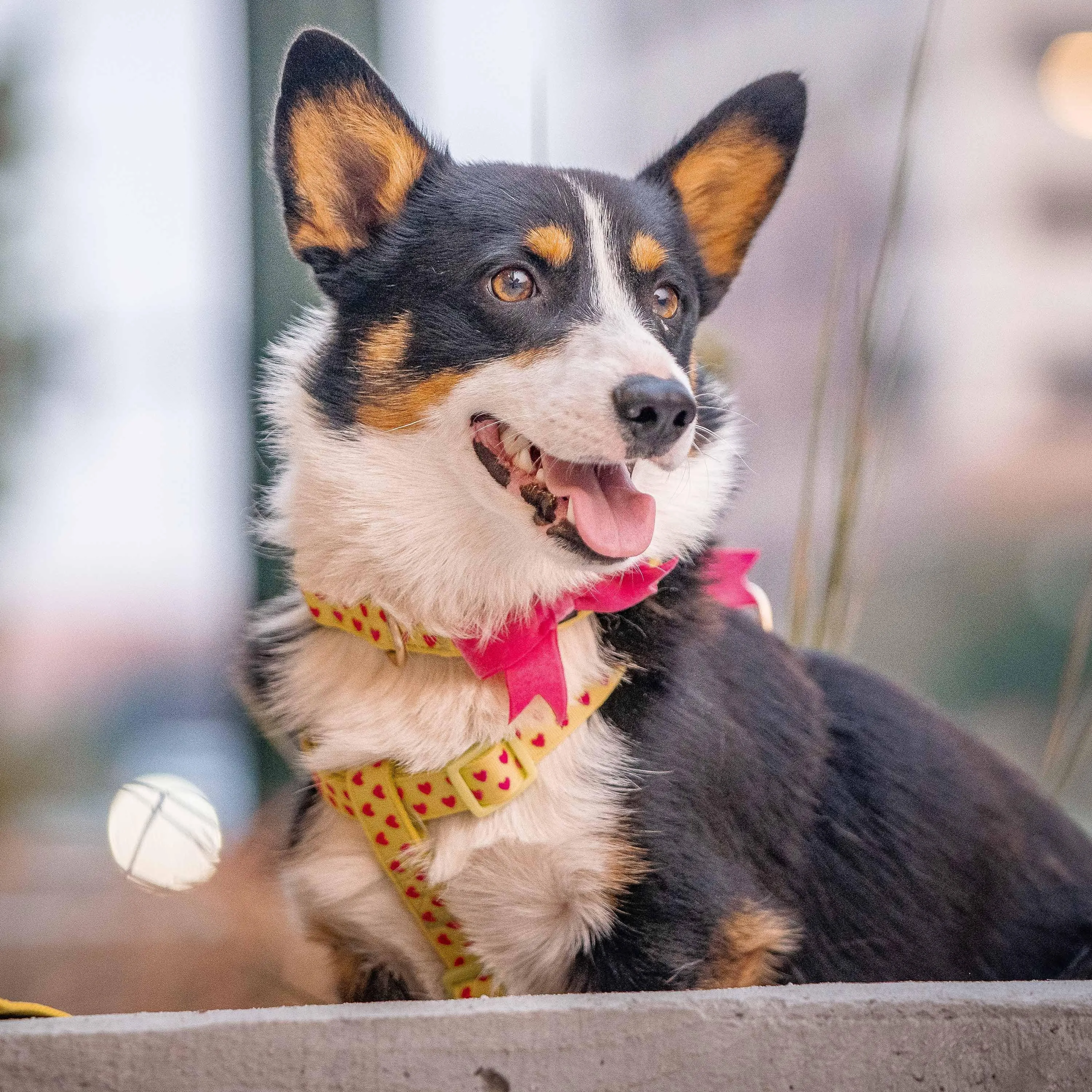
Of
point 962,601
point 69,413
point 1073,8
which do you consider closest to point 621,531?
point 69,413

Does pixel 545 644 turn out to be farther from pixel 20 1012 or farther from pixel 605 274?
pixel 20 1012

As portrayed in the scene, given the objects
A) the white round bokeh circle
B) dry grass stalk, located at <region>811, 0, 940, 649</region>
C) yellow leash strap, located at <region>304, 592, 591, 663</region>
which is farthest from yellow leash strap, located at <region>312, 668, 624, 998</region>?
the white round bokeh circle

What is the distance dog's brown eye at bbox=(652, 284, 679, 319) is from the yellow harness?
1.35 ft

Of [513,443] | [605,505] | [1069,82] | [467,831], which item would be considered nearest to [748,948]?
[467,831]

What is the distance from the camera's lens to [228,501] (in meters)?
2.78

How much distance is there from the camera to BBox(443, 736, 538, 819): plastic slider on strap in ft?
4.39

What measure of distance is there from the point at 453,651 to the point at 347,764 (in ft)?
0.60

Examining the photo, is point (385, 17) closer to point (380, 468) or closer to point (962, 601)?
point (380, 468)

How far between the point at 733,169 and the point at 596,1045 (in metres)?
1.12

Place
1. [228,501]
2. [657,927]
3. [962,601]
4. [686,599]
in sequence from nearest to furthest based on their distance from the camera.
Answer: [657,927] → [686,599] → [228,501] → [962,601]

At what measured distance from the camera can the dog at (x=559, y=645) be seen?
1.34m

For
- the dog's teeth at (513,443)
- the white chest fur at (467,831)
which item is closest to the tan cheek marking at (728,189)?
the dog's teeth at (513,443)

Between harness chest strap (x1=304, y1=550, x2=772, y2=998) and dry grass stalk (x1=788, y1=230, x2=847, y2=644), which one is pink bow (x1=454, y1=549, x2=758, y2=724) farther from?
dry grass stalk (x1=788, y1=230, x2=847, y2=644)

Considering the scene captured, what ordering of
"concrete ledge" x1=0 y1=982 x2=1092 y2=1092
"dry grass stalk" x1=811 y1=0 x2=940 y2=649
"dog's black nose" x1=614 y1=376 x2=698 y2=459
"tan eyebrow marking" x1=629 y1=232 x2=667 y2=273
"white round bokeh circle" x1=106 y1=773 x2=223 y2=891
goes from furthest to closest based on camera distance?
"white round bokeh circle" x1=106 y1=773 x2=223 y2=891, "dry grass stalk" x1=811 y1=0 x2=940 y2=649, "tan eyebrow marking" x1=629 y1=232 x2=667 y2=273, "dog's black nose" x1=614 y1=376 x2=698 y2=459, "concrete ledge" x1=0 y1=982 x2=1092 y2=1092
